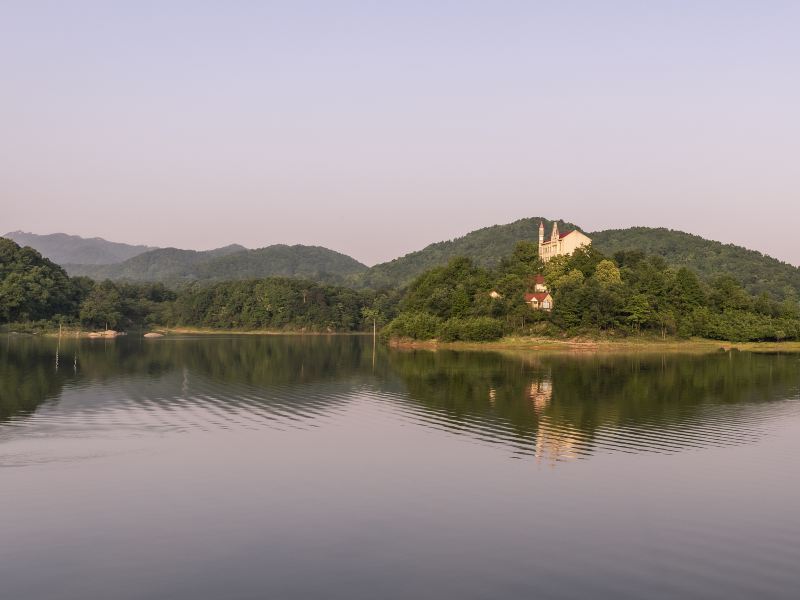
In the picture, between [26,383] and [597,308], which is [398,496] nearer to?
[26,383]

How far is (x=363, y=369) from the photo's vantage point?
9250cm

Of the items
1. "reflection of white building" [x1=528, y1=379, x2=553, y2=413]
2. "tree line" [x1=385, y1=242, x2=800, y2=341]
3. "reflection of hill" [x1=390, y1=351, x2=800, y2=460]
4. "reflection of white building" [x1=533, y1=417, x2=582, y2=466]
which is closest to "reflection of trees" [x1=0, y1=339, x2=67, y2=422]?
"reflection of hill" [x1=390, y1=351, x2=800, y2=460]

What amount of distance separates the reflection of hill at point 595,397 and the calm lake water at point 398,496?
43cm

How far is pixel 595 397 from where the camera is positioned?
59906 millimetres

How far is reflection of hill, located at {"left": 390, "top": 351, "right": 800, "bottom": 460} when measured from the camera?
1626 inches

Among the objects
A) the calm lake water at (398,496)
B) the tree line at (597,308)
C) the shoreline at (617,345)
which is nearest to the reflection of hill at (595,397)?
the calm lake water at (398,496)

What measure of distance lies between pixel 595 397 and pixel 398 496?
117 feet

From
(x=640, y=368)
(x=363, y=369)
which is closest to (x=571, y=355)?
(x=640, y=368)

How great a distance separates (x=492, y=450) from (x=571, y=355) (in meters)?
86.3

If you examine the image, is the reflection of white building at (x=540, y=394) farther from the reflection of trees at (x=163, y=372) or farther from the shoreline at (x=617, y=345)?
the shoreline at (x=617, y=345)

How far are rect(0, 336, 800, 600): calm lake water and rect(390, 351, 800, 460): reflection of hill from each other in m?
0.43

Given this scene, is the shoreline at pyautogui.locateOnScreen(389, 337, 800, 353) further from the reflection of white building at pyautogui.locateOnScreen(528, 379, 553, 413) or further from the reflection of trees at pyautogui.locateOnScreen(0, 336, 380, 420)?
the reflection of white building at pyautogui.locateOnScreen(528, 379, 553, 413)

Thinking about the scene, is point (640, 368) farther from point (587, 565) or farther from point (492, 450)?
point (587, 565)

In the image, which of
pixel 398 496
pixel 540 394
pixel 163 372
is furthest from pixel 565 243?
pixel 398 496
